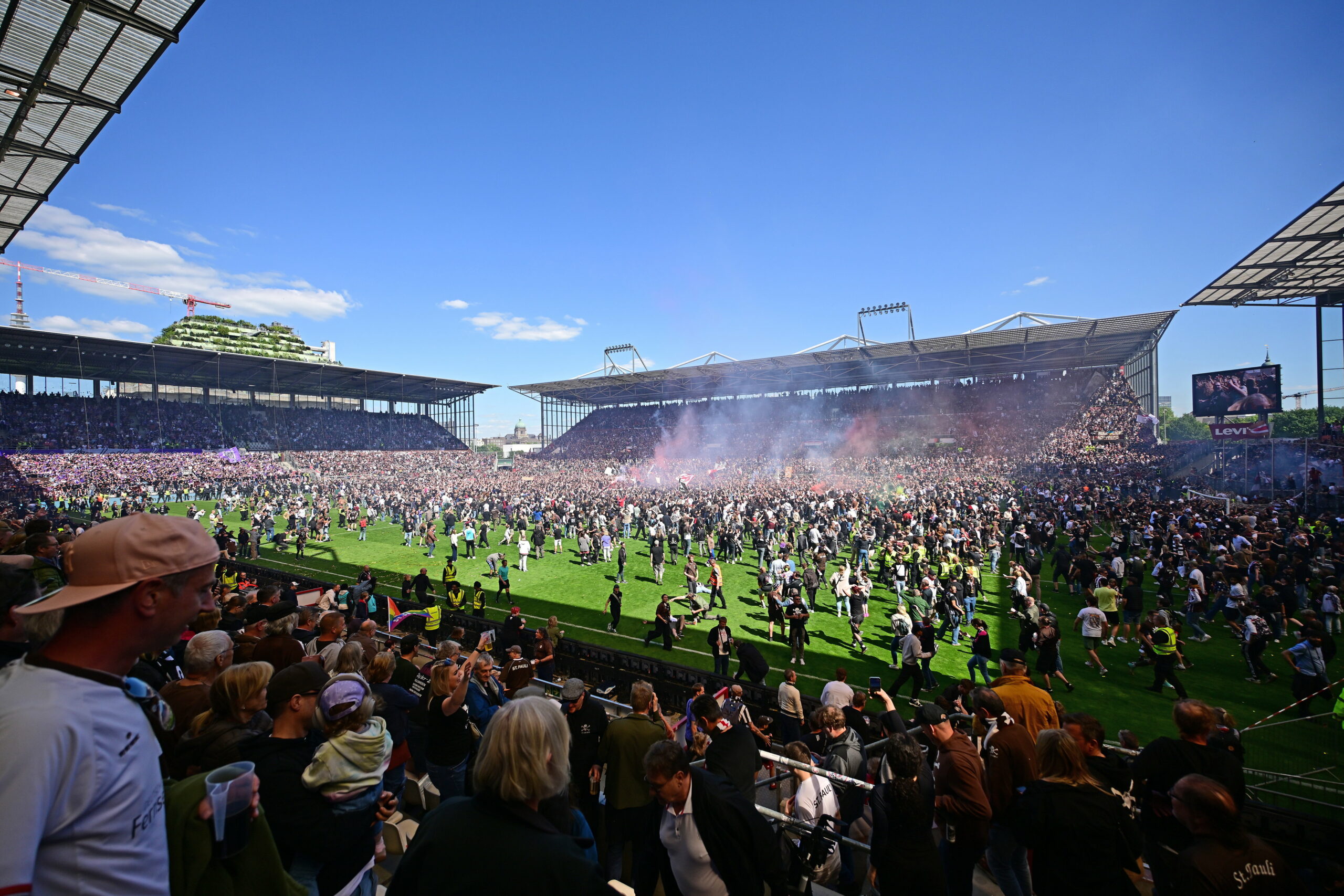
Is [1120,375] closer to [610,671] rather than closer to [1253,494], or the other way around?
[1253,494]

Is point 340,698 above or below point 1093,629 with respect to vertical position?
above

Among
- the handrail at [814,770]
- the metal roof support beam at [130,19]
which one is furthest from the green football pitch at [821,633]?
the metal roof support beam at [130,19]

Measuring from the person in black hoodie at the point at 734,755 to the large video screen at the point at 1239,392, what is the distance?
40.2m

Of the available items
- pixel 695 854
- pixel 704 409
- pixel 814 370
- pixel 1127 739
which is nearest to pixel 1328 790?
pixel 1127 739

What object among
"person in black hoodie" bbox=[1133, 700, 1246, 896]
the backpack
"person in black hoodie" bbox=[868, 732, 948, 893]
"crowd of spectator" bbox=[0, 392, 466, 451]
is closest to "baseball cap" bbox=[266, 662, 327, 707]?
A: "person in black hoodie" bbox=[868, 732, 948, 893]

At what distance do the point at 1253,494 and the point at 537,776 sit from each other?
34.6 meters

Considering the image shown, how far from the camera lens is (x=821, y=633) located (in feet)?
39.4

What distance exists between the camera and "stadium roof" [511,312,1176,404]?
1300 inches

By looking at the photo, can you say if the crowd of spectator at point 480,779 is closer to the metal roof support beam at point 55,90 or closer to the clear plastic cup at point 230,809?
the clear plastic cup at point 230,809

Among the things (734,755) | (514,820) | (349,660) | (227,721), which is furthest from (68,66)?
(734,755)

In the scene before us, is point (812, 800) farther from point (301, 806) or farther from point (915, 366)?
point (915, 366)

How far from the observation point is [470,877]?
1571 millimetres

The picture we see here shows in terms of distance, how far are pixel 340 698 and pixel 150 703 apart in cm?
80

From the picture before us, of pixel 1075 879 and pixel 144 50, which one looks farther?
pixel 144 50
